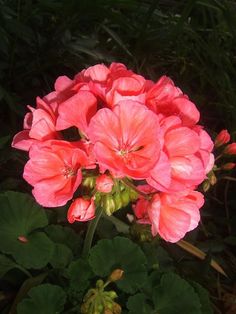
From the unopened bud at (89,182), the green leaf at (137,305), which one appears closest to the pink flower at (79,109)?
the unopened bud at (89,182)

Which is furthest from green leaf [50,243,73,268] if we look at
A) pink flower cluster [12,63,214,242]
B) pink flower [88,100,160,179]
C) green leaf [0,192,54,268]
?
pink flower [88,100,160,179]

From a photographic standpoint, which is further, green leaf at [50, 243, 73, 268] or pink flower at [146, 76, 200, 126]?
green leaf at [50, 243, 73, 268]

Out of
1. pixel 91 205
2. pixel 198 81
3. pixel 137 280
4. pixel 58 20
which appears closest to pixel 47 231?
pixel 137 280

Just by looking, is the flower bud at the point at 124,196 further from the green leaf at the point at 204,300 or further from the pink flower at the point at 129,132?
the green leaf at the point at 204,300

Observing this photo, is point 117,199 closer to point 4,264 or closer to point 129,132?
point 129,132

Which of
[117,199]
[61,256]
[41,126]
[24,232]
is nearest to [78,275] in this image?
[61,256]

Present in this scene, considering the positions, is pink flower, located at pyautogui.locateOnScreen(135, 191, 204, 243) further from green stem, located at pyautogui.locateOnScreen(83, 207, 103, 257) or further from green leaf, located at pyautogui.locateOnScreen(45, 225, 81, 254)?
green leaf, located at pyautogui.locateOnScreen(45, 225, 81, 254)
